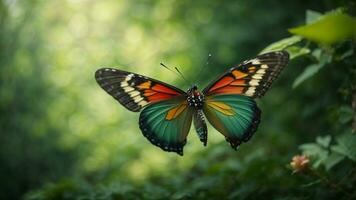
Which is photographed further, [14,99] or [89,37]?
[89,37]

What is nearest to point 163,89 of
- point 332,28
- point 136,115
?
point 332,28

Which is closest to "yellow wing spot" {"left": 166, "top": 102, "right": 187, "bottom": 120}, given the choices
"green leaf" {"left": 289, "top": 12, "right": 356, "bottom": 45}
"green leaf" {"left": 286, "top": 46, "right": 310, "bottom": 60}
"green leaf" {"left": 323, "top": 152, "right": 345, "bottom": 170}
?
"green leaf" {"left": 286, "top": 46, "right": 310, "bottom": 60}

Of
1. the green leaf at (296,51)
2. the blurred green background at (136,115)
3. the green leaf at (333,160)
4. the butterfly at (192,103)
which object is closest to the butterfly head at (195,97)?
the butterfly at (192,103)

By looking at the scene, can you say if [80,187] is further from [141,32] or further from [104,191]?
[141,32]

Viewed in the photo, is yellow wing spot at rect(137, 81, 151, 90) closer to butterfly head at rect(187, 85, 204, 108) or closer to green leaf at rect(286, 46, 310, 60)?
butterfly head at rect(187, 85, 204, 108)

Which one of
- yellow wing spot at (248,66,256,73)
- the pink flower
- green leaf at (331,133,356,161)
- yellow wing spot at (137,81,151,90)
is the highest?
yellow wing spot at (137,81,151,90)

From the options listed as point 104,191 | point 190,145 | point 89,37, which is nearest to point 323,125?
point 190,145

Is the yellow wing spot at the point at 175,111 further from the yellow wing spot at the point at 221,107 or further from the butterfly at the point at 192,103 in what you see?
the yellow wing spot at the point at 221,107
